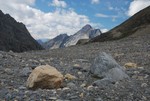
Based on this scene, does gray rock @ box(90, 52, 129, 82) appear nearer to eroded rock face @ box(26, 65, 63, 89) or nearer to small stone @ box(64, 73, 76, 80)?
small stone @ box(64, 73, 76, 80)

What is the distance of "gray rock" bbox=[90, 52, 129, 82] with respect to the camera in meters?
16.8

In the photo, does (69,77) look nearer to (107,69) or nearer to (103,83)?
(107,69)

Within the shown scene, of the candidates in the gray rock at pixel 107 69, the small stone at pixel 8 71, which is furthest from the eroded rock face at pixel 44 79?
the small stone at pixel 8 71

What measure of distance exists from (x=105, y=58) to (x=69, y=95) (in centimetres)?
514

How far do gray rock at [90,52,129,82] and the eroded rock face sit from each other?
2.67 m

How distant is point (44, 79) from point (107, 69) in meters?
3.91

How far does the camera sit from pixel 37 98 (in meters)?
12.9

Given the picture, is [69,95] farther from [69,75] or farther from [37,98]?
[69,75]

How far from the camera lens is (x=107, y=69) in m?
17.4

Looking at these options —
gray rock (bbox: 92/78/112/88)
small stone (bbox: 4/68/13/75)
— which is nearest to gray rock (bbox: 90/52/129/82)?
gray rock (bbox: 92/78/112/88)

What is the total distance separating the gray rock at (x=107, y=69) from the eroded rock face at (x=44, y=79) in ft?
8.76

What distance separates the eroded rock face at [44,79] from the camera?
577 inches

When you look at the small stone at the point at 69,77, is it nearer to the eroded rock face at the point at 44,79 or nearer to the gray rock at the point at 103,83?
the gray rock at the point at 103,83

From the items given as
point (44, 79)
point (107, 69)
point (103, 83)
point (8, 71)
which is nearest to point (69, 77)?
point (107, 69)
